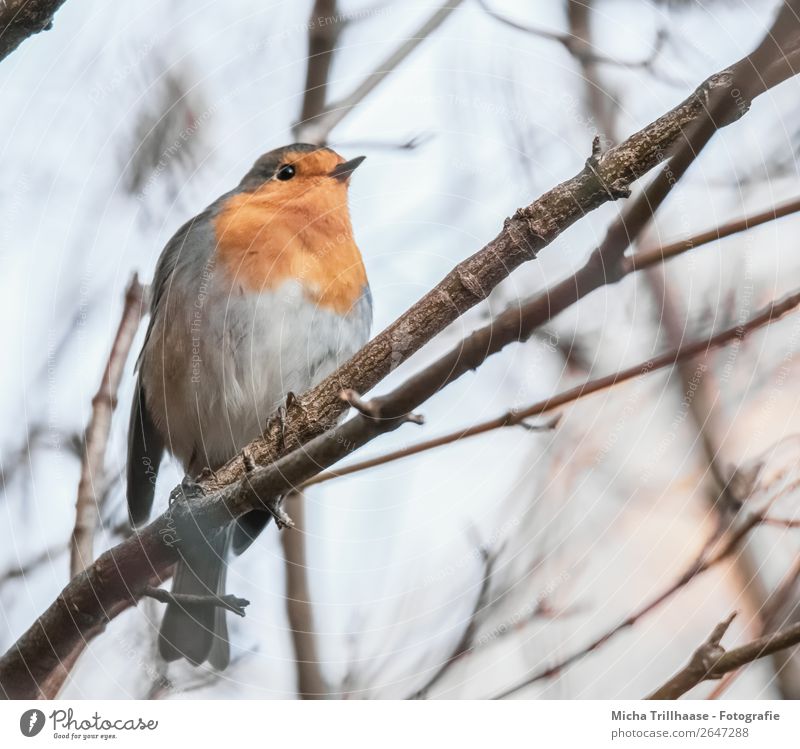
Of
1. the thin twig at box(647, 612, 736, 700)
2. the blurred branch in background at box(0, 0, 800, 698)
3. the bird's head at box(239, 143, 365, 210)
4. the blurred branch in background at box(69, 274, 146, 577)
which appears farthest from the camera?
the bird's head at box(239, 143, 365, 210)

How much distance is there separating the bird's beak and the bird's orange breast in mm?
33

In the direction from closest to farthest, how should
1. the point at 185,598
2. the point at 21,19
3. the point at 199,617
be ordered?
the point at 21,19 < the point at 185,598 < the point at 199,617

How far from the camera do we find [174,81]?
1.74 metres

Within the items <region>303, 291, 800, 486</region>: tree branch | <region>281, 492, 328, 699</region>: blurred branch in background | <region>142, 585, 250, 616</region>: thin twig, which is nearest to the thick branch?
<region>303, 291, 800, 486</region>: tree branch

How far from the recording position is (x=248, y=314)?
172 cm

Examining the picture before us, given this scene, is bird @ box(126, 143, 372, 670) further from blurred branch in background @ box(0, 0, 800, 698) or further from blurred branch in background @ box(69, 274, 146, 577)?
blurred branch in background @ box(0, 0, 800, 698)

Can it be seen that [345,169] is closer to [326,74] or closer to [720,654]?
[326,74]

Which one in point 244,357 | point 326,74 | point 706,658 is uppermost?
point 326,74

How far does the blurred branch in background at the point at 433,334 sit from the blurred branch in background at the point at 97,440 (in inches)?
7.6

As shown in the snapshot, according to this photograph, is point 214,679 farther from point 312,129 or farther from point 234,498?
point 312,129

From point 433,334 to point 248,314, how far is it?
0.61 meters

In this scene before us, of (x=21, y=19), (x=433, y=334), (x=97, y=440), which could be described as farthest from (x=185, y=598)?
(x=21, y=19)

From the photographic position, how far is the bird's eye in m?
1.82
